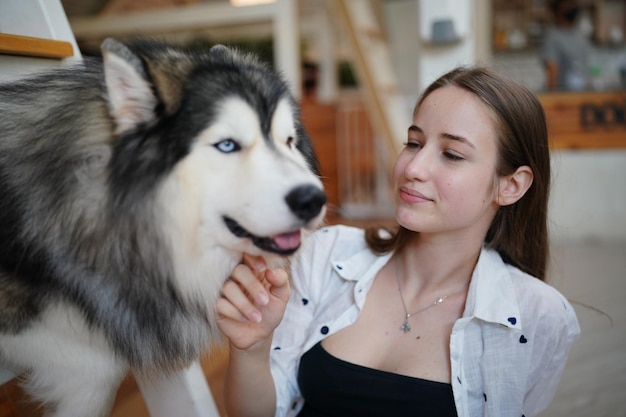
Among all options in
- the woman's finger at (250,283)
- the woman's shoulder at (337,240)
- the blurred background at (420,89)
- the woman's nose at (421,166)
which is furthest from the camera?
the blurred background at (420,89)

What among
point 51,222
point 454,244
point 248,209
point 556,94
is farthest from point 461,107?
point 556,94

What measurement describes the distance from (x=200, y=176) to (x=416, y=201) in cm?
56

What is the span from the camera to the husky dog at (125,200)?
0.80 metres

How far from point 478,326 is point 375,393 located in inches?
11.4

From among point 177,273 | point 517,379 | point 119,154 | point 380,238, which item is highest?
point 119,154

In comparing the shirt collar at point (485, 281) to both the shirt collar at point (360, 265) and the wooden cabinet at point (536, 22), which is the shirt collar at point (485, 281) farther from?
the wooden cabinet at point (536, 22)

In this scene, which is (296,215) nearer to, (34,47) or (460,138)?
(460,138)

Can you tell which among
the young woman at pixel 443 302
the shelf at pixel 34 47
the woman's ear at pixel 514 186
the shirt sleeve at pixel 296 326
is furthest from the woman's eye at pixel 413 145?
the shelf at pixel 34 47

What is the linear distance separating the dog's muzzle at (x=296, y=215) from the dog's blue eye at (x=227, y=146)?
0.36 feet

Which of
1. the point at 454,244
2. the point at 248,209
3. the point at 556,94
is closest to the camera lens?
the point at 248,209

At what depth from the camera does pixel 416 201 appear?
3.85 ft

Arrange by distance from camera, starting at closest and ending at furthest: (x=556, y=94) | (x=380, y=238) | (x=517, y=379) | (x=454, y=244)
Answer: (x=517, y=379) < (x=454, y=244) < (x=380, y=238) < (x=556, y=94)

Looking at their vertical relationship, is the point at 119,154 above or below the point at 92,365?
above

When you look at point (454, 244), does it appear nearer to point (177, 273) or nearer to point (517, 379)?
point (517, 379)
